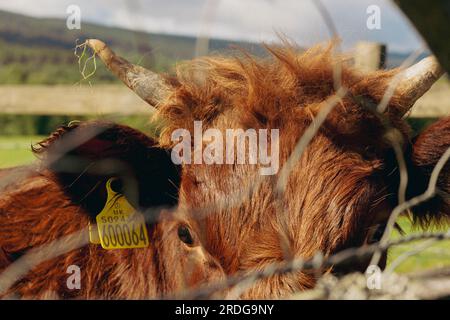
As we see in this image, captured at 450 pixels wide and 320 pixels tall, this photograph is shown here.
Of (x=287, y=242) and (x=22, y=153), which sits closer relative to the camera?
(x=287, y=242)

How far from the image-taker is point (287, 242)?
9.45 feet

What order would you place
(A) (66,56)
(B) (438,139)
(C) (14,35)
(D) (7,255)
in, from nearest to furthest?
1. (B) (438,139)
2. (D) (7,255)
3. (A) (66,56)
4. (C) (14,35)

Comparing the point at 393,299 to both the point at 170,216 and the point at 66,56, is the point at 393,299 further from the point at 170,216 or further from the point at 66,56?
the point at 66,56

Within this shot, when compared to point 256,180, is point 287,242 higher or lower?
lower

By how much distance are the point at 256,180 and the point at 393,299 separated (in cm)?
149

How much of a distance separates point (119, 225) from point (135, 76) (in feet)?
2.53

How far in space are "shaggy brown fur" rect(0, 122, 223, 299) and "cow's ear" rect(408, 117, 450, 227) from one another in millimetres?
1202

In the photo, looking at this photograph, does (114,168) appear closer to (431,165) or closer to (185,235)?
(185,235)

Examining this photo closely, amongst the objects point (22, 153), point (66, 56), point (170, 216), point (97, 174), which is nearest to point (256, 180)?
point (170, 216)

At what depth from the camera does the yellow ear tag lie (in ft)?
11.3

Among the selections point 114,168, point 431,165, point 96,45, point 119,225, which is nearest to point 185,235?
point 119,225

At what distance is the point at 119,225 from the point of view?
135 inches

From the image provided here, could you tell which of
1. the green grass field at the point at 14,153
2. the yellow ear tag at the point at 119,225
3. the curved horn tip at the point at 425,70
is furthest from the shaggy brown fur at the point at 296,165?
the green grass field at the point at 14,153
